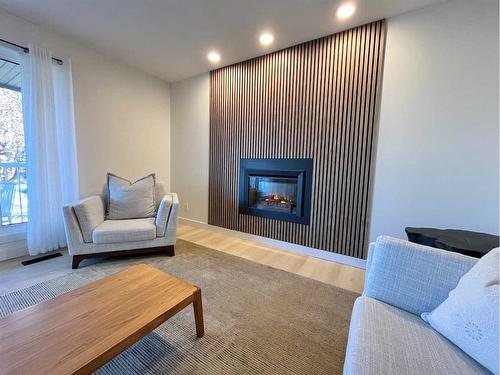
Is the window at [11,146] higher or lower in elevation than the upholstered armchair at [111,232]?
higher

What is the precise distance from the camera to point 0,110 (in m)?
2.35

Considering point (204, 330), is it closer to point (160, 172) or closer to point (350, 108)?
point (350, 108)

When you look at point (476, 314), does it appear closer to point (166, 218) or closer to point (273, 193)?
point (273, 193)

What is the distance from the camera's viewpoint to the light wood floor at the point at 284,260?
2172mm

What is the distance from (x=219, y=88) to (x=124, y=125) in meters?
1.54

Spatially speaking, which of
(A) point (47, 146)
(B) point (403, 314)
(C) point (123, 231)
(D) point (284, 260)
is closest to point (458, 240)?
(B) point (403, 314)

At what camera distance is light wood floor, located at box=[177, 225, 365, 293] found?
2.17 metres

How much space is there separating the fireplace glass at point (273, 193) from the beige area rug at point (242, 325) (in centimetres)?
96

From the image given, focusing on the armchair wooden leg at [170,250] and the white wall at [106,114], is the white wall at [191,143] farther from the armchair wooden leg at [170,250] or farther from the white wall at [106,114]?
the armchair wooden leg at [170,250]

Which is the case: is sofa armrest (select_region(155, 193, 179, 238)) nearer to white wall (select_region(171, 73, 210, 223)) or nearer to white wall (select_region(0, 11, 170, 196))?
white wall (select_region(171, 73, 210, 223))

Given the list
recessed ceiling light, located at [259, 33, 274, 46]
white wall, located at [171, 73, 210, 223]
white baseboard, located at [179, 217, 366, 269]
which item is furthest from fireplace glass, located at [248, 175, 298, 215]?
recessed ceiling light, located at [259, 33, 274, 46]

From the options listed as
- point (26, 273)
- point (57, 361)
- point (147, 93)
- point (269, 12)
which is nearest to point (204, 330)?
point (57, 361)

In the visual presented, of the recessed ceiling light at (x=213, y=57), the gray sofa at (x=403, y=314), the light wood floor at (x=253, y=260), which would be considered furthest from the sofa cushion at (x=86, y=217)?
the gray sofa at (x=403, y=314)

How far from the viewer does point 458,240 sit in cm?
151
